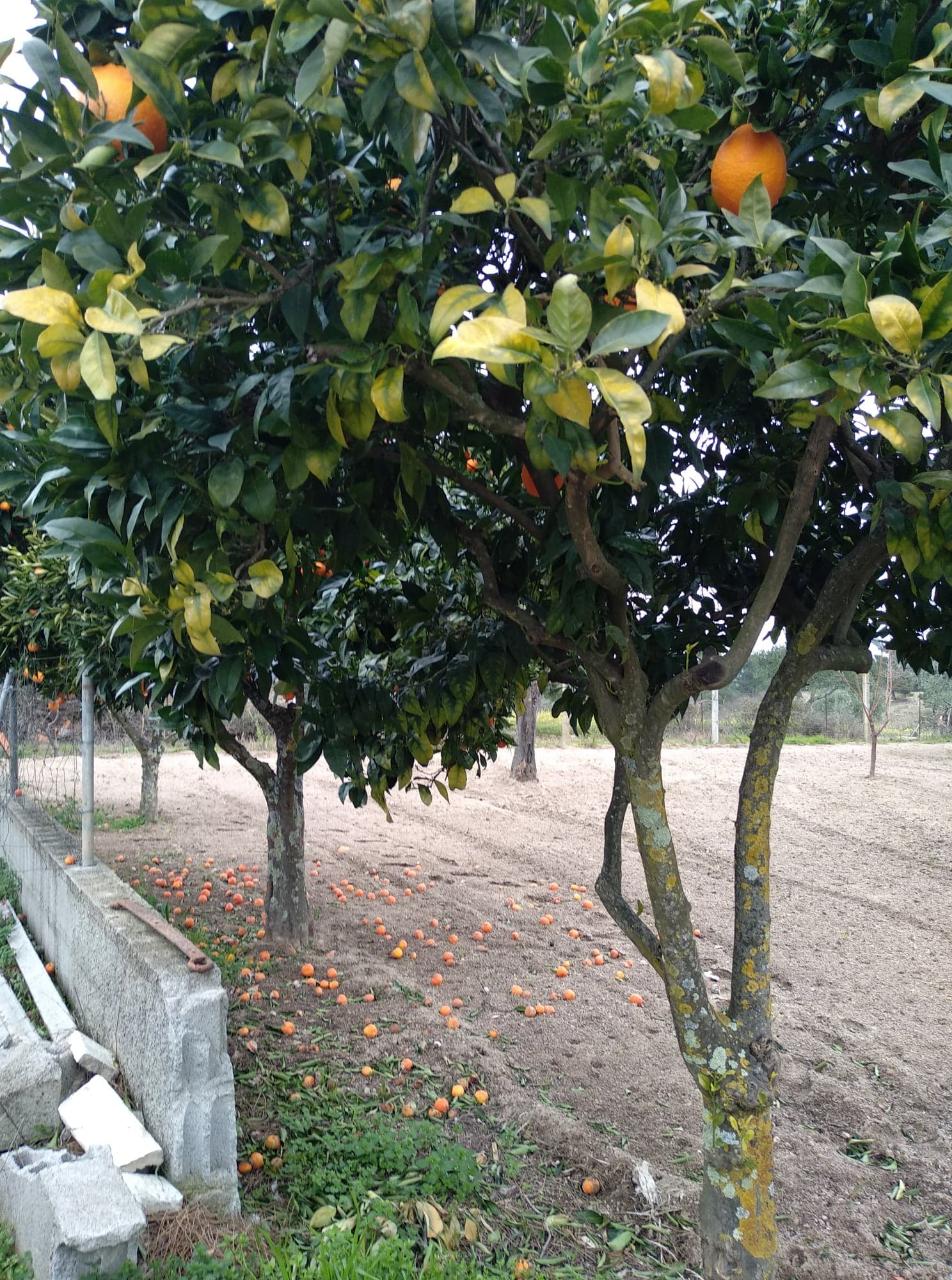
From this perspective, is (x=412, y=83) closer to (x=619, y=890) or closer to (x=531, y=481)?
(x=531, y=481)

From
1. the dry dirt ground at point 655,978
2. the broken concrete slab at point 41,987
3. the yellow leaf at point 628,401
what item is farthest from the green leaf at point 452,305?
the broken concrete slab at point 41,987

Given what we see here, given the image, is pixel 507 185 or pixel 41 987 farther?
pixel 41 987

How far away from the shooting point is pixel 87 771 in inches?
190

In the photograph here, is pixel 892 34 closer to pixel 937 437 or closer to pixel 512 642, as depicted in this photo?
pixel 937 437

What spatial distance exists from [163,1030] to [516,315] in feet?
8.52

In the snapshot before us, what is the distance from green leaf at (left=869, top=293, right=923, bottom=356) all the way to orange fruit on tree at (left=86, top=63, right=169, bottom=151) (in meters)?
1.17

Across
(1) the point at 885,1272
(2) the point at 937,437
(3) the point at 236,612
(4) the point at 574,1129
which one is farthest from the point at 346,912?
(2) the point at 937,437

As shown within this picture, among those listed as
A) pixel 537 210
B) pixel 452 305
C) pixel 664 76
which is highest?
pixel 664 76

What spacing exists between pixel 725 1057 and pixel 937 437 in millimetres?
1612

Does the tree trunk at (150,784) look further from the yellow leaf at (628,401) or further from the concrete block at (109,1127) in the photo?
the yellow leaf at (628,401)

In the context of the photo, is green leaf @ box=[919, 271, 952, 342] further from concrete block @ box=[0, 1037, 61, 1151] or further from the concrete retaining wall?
concrete block @ box=[0, 1037, 61, 1151]

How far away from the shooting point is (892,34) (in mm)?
1751

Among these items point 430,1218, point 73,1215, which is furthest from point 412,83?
point 430,1218

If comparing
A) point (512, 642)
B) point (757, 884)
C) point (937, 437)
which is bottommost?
point (757, 884)
